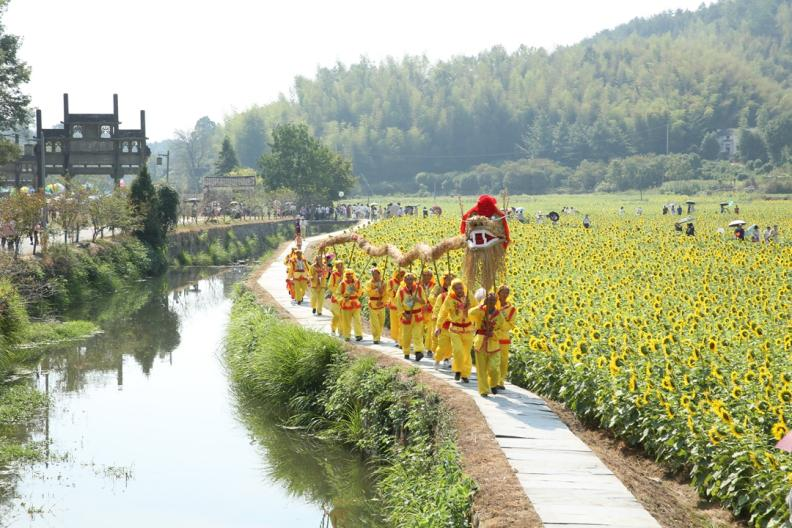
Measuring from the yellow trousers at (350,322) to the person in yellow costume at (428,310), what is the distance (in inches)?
76.3

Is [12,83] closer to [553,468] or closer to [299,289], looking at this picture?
[299,289]

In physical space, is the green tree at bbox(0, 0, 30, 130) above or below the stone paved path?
above

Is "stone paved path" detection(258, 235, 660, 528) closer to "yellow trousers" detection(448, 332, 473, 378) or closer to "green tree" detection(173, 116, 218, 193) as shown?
"yellow trousers" detection(448, 332, 473, 378)

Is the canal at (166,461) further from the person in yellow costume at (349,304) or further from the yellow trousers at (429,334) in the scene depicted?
the yellow trousers at (429,334)

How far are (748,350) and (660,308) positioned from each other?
15.0 ft

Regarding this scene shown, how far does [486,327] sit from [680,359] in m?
2.61

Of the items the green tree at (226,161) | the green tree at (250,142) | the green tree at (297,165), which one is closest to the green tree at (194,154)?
the green tree at (250,142)

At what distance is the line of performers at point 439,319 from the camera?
47.5ft

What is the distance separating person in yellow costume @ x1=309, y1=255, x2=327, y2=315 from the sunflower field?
4.47 metres

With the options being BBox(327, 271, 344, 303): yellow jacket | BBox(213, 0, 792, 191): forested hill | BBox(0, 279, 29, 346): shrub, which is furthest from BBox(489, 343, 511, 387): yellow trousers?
BBox(213, 0, 792, 191): forested hill

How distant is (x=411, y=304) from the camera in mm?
17422

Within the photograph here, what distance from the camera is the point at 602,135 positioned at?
159500 mm

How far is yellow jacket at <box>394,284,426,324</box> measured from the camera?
17.4 metres

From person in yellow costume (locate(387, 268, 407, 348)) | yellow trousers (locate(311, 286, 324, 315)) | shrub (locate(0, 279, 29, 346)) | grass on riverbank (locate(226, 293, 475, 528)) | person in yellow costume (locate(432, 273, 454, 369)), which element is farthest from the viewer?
yellow trousers (locate(311, 286, 324, 315))
